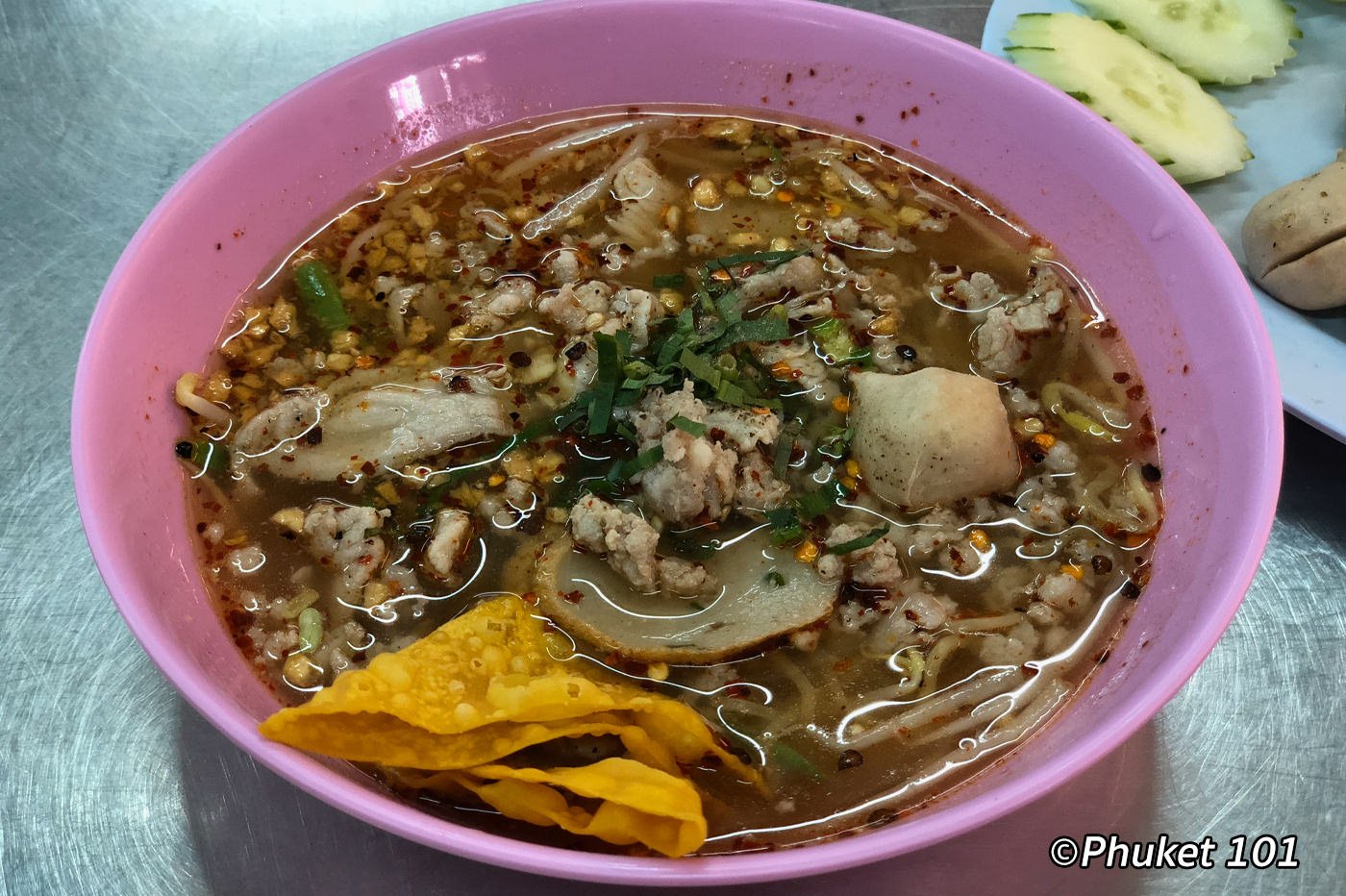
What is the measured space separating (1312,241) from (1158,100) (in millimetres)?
699

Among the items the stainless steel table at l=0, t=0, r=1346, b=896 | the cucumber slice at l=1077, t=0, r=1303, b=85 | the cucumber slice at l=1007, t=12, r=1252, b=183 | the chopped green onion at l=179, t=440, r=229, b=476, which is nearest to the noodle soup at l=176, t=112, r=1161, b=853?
the chopped green onion at l=179, t=440, r=229, b=476

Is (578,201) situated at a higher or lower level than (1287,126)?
higher

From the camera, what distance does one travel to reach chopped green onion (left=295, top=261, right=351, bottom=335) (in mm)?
2602

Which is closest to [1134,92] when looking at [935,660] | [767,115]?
[767,115]

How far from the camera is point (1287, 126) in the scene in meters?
3.26

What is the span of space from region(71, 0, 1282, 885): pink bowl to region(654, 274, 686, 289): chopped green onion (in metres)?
0.71

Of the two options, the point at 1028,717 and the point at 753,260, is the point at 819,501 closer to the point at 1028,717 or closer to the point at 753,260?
the point at 1028,717

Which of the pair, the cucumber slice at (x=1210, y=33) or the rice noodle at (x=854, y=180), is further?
the cucumber slice at (x=1210, y=33)

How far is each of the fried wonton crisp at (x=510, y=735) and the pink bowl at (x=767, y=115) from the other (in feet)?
0.22

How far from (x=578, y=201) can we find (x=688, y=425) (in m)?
1.02

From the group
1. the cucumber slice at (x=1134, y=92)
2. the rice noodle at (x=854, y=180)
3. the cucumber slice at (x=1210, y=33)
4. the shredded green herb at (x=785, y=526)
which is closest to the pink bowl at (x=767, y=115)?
the rice noodle at (x=854, y=180)

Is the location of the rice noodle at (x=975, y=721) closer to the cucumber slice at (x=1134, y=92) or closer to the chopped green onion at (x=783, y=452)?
the chopped green onion at (x=783, y=452)

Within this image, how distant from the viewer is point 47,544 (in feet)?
8.71

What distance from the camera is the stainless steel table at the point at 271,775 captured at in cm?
213
